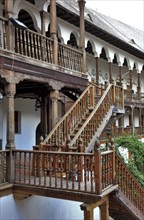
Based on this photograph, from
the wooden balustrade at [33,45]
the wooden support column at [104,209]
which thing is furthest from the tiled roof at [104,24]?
the wooden support column at [104,209]

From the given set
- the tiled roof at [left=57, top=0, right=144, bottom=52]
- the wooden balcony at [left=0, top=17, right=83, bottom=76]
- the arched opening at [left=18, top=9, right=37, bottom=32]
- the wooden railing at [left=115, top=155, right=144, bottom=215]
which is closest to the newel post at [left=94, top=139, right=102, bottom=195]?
the wooden railing at [left=115, top=155, right=144, bottom=215]

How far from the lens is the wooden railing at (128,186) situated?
8.33 meters

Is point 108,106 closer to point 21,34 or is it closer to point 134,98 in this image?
point 21,34

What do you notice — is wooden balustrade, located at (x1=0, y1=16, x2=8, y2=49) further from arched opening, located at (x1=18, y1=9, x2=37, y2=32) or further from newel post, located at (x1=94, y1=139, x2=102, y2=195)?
arched opening, located at (x1=18, y1=9, x2=37, y2=32)

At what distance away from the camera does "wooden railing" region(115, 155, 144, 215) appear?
328 inches

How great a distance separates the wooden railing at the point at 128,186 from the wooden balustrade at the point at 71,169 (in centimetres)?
118

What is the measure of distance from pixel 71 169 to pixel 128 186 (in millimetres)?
2595

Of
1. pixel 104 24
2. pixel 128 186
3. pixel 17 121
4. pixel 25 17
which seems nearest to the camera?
pixel 128 186

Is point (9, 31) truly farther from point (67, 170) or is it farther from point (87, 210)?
point (87, 210)

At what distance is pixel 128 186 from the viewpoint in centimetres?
890

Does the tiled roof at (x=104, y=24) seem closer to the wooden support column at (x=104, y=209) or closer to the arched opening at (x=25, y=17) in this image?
the arched opening at (x=25, y=17)

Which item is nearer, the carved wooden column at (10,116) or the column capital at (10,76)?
the column capital at (10,76)

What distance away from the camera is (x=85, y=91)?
1067 centimetres

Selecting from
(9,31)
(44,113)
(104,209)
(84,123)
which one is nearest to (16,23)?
(9,31)
